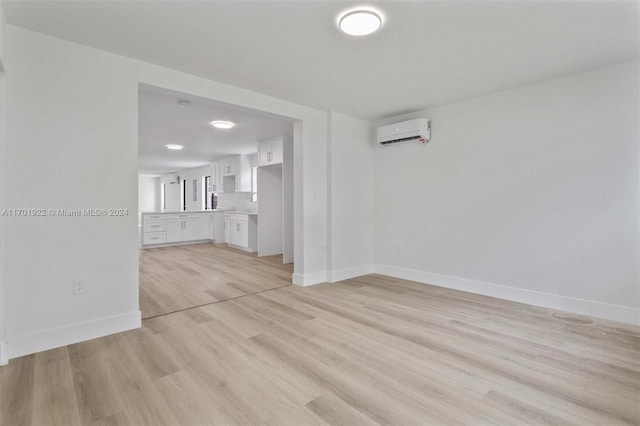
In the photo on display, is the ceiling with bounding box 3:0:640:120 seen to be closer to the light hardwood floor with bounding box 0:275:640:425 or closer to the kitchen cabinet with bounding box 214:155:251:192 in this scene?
the light hardwood floor with bounding box 0:275:640:425

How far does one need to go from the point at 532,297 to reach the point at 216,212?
7.53 metres

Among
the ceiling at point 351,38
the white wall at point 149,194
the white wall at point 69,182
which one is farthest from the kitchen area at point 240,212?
the white wall at point 149,194

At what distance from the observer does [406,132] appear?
4117 mm

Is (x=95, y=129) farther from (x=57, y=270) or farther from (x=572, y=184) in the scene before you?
(x=572, y=184)

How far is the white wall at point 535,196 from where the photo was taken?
2748 mm

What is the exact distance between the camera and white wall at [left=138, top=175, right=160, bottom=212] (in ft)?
45.0

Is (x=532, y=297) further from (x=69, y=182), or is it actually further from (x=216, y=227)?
(x=216, y=227)

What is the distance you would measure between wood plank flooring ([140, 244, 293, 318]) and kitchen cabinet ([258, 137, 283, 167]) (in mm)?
2026

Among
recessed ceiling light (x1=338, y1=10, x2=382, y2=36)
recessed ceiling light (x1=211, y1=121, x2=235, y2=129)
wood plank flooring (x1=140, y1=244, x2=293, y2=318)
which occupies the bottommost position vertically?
wood plank flooring (x1=140, y1=244, x2=293, y2=318)

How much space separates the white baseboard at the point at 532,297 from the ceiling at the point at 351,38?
2278 millimetres

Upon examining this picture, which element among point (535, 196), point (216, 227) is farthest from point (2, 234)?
point (216, 227)

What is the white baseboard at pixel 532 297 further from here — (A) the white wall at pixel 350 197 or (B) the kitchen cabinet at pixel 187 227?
(B) the kitchen cabinet at pixel 187 227

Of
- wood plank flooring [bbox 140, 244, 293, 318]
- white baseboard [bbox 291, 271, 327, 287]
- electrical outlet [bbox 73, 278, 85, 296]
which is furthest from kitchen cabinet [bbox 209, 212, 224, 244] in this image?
electrical outlet [bbox 73, 278, 85, 296]

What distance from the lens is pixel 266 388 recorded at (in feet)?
5.79
